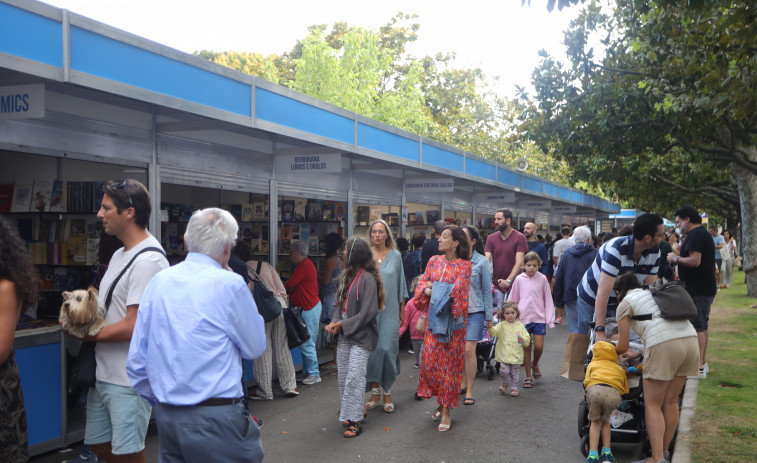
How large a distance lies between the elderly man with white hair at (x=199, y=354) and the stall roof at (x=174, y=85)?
240 cm

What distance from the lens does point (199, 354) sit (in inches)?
108

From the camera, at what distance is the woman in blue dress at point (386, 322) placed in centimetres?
677

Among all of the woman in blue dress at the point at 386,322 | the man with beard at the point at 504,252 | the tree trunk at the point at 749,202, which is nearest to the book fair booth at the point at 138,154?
the woman in blue dress at the point at 386,322

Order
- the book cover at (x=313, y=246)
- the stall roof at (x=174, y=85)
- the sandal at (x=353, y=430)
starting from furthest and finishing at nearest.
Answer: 1. the book cover at (x=313, y=246)
2. the sandal at (x=353, y=430)
3. the stall roof at (x=174, y=85)

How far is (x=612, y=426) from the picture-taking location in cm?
550

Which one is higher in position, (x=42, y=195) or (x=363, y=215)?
(x=42, y=195)

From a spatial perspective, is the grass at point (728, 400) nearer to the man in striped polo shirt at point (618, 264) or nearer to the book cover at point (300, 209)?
the man in striped polo shirt at point (618, 264)

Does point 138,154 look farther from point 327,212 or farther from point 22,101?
point 327,212

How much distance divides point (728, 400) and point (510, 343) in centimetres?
231

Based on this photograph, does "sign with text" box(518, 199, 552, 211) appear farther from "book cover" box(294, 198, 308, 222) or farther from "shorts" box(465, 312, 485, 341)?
"shorts" box(465, 312, 485, 341)

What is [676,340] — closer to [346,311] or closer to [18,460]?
[346,311]

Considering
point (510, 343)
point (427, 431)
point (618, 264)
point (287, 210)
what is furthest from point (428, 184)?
point (618, 264)

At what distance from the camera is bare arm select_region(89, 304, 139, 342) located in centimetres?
342

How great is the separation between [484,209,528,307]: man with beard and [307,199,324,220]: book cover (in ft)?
8.84
